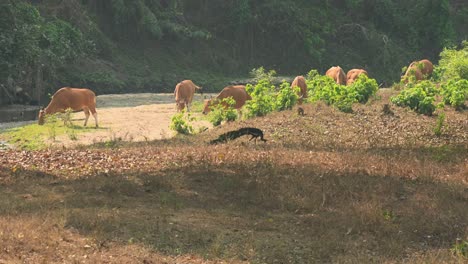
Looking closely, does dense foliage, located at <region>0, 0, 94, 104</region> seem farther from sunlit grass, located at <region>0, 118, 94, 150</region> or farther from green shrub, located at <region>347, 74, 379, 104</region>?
green shrub, located at <region>347, 74, 379, 104</region>

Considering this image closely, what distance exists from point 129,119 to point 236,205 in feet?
57.6

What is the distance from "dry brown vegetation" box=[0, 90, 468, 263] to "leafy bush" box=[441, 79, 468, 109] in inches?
228

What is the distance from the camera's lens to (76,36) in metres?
37.5

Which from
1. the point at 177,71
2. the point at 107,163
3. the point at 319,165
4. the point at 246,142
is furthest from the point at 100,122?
the point at 177,71

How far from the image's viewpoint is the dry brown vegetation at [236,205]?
695cm

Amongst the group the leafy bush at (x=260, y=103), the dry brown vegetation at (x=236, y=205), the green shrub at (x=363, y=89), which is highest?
the green shrub at (x=363, y=89)

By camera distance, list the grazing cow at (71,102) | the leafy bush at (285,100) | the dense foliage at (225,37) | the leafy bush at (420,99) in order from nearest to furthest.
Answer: the leafy bush at (420,99) < the leafy bush at (285,100) < the grazing cow at (71,102) < the dense foliage at (225,37)

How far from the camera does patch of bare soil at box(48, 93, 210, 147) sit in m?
20.2

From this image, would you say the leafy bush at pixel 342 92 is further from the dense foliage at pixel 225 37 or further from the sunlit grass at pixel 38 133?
the dense foliage at pixel 225 37

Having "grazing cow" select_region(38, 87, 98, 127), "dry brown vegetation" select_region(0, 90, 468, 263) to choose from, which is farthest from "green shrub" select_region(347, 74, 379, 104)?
"grazing cow" select_region(38, 87, 98, 127)

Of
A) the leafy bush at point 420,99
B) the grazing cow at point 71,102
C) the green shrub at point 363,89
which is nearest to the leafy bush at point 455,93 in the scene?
the leafy bush at point 420,99

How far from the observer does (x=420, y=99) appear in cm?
1847

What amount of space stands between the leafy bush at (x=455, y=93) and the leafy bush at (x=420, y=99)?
14.4 inches

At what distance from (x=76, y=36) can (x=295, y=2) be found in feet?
70.2
